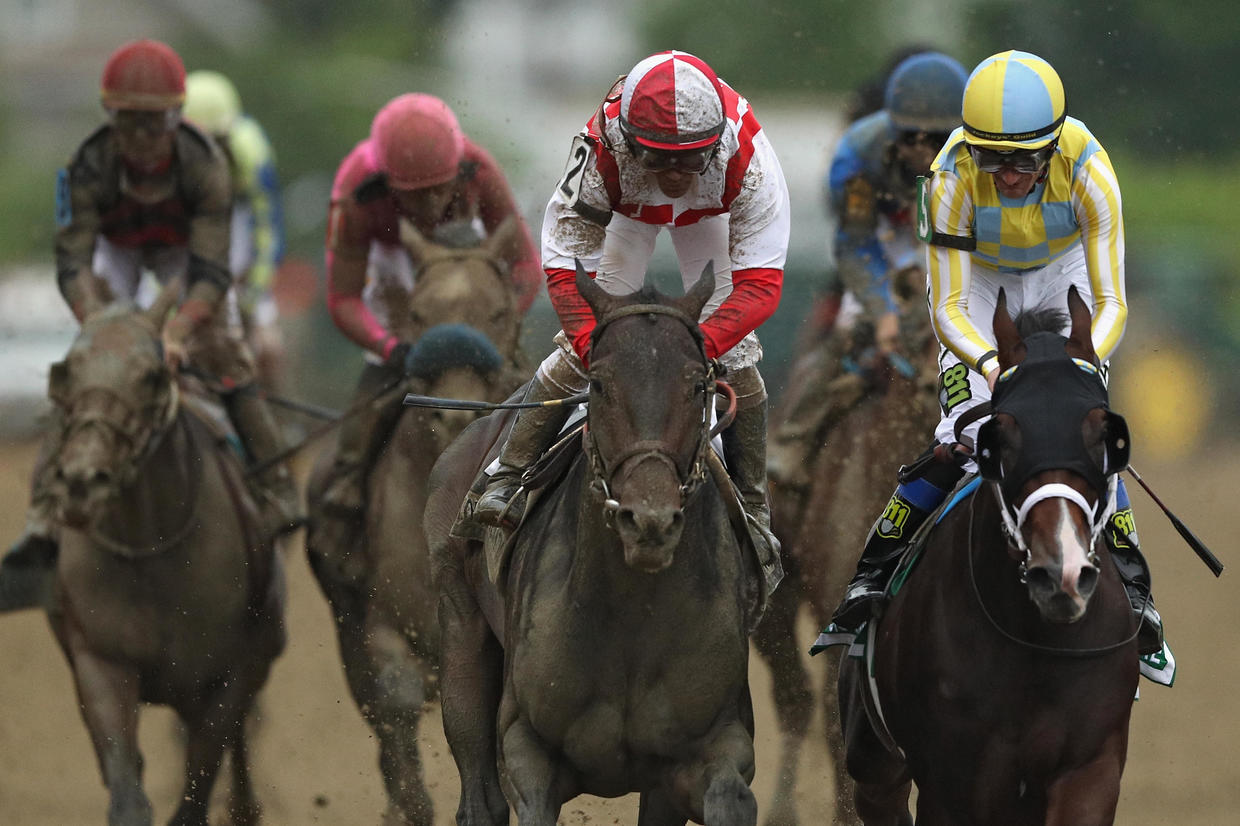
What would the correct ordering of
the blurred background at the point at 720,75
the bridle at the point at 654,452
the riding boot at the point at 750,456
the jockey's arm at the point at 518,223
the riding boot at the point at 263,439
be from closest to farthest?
the bridle at the point at 654,452
the riding boot at the point at 750,456
the jockey's arm at the point at 518,223
the riding boot at the point at 263,439
the blurred background at the point at 720,75

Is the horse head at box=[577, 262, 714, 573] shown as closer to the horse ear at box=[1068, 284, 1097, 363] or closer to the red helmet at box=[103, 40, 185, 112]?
the horse ear at box=[1068, 284, 1097, 363]

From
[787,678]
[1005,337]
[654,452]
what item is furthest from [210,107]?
[654,452]

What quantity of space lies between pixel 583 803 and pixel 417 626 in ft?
3.15

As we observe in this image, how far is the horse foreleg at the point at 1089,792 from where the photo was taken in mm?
5754

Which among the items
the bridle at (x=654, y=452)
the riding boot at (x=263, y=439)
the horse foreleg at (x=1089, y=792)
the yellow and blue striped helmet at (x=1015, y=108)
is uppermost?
the yellow and blue striped helmet at (x=1015, y=108)

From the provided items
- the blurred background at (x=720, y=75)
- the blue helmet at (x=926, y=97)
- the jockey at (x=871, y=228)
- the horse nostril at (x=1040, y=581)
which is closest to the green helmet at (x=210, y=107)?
the jockey at (x=871, y=228)

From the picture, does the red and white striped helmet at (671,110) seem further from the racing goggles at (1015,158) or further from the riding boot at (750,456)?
the riding boot at (750,456)

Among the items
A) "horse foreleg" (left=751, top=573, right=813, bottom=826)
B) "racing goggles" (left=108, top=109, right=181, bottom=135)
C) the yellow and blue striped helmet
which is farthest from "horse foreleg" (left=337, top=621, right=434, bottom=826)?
the yellow and blue striped helmet

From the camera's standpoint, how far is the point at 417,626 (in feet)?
28.5

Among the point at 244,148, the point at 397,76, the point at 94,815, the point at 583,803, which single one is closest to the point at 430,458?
the point at 583,803

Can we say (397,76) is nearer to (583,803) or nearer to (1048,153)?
(583,803)

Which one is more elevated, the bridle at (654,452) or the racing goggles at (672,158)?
the racing goggles at (672,158)

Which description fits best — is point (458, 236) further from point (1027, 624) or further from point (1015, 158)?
point (1027, 624)

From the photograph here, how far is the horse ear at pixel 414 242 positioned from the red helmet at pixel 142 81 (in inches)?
43.7
